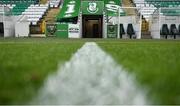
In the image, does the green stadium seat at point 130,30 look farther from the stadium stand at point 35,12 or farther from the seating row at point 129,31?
the stadium stand at point 35,12

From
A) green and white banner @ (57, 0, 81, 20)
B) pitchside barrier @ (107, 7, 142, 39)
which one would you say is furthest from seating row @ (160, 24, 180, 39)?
green and white banner @ (57, 0, 81, 20)

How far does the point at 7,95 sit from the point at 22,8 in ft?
79.3

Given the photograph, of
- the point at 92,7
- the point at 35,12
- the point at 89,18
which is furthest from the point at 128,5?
the point at 35,12

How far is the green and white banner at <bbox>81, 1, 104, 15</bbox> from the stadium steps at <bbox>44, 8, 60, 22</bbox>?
2186 mm

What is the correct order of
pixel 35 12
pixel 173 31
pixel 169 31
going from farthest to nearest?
pixel 35 12, pixel 169 31, pixel 173 31

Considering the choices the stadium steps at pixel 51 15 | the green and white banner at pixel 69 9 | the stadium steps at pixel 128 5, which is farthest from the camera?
the stadium steps at pixel 51 15

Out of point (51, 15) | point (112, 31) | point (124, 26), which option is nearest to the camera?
point (112, 31)

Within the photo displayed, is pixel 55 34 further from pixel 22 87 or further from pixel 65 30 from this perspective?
pixel 22 87

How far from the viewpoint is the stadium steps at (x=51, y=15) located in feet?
76.5

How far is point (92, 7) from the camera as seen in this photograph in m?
22.3

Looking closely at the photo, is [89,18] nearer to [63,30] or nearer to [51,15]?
[51,15]

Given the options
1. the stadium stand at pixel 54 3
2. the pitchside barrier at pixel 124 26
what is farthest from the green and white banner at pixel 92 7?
the stadium stand at pixel 54 3

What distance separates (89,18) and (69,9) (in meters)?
1.90

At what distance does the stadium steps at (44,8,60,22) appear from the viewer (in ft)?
76.5
